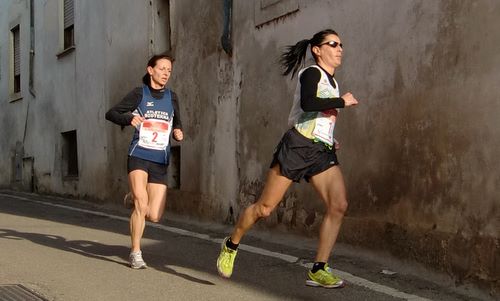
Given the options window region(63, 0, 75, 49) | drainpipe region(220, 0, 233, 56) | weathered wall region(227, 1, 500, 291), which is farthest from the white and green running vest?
window region(63, 0, 75, 49)

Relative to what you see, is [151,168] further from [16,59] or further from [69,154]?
[16,59]

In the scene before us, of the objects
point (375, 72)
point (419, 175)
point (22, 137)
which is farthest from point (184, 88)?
point (22, 137)

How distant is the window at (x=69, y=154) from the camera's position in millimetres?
14953

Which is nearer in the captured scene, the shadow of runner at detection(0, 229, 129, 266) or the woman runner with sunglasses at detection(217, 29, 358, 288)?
the woman runner with sunglasses at detection(217, 29, 358, 288)

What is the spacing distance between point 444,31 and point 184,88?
18.1ft

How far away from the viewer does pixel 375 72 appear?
6.23 meters

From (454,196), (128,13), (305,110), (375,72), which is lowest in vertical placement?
(454,196)

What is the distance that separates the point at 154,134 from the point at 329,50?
68.7 inches

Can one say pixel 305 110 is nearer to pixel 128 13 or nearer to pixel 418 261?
pixel 418 261

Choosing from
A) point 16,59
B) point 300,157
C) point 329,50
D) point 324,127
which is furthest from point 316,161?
point 16,59

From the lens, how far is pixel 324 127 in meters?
4.80

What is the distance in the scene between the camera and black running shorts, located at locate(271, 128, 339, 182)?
4.75 metres

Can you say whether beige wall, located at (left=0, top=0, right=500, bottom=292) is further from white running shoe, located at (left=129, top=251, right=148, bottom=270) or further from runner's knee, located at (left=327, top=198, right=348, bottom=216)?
white running shoe, located at (left=129, top=251, right=148, bottom=270)

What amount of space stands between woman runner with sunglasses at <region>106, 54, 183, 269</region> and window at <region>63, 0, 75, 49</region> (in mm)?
9680
